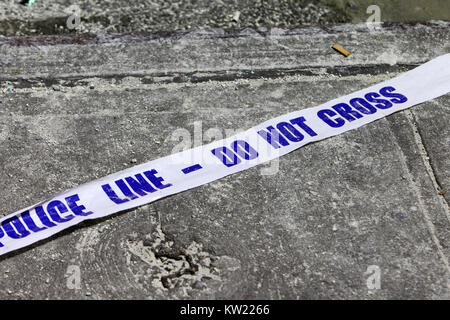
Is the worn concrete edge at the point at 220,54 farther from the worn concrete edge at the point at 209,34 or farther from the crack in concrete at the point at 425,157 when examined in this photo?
the crack in concrete at the point at 425,157

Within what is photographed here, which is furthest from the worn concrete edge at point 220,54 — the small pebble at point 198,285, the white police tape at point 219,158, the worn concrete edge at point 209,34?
the small pebble at point 198,285

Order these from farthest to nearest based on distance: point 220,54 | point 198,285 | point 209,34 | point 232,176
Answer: point 209,34
point 220,54
point 232,176
point 198,285

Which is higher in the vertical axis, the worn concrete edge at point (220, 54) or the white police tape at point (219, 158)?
the worn concrete edge at point (220, 54)

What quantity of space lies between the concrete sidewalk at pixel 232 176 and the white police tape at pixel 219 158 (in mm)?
55

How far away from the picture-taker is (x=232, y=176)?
281cm

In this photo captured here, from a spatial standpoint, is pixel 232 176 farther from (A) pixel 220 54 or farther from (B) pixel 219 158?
(A) pixel 220 54

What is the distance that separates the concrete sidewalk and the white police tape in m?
0.06

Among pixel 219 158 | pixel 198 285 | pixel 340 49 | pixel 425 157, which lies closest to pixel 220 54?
pixel 340 49

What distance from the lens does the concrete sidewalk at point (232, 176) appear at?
7.98 ft

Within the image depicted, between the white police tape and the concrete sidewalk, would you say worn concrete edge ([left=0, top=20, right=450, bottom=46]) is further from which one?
the white police tape

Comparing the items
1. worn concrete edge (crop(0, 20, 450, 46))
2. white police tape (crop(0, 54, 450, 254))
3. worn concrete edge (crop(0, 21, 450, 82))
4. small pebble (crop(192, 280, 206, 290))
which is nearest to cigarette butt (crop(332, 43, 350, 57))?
worn concrete edge (crop(0, 21, 450, 82))

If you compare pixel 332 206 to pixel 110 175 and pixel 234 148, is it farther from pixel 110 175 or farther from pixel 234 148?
pixel 110 175

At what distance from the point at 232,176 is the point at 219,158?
5.4 inches
